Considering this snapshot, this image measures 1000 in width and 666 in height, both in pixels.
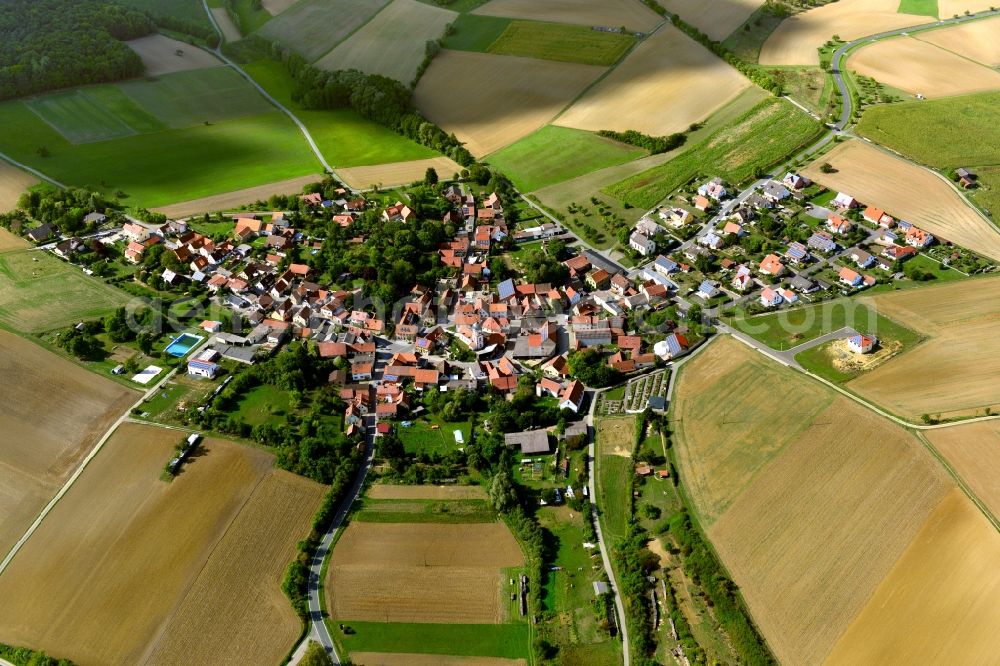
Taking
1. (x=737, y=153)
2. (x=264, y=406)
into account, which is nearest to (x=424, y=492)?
(x=264, y=406)

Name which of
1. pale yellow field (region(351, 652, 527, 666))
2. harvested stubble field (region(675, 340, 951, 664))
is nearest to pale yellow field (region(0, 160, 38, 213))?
pale yellow field (region(351, 652, 527, 666))

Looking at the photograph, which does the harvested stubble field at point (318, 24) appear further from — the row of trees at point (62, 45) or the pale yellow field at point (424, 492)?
the pale yellow field at point (424, 492)

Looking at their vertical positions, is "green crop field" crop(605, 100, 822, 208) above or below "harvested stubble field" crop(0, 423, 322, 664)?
above

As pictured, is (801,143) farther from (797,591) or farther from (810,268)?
(797,591)

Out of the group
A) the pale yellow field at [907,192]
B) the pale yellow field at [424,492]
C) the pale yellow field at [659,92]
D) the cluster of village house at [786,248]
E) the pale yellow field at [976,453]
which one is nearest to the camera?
the pale yellow field at [976,453]

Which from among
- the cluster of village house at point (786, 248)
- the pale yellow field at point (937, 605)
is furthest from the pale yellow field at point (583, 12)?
the pale yellow field at point (937, 605)

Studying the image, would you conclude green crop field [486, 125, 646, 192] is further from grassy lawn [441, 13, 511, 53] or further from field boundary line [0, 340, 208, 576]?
field boundary line [0, 340, 208, 576]
